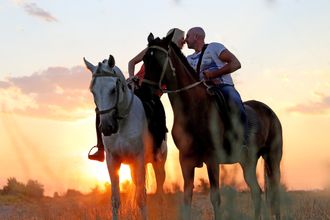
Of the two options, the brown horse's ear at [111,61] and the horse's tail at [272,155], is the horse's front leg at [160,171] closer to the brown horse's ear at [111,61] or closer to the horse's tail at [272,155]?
the horse's tail at [272,155]

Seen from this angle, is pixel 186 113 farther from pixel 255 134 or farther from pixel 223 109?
pixel 255 134

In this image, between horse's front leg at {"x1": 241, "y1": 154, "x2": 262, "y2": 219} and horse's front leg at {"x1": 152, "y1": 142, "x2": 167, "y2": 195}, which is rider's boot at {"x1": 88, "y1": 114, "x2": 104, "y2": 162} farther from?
horse's front leg at {"x1": 241, "y1": 154, "x2": 262, "y2": 219}

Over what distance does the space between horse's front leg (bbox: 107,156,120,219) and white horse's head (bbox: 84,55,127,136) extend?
745mm

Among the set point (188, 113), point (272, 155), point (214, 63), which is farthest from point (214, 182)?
point (272, 155)

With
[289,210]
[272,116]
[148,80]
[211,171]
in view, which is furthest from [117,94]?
[289,210]

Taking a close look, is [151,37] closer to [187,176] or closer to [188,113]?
[188,113]

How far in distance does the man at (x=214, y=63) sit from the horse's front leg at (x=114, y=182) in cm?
196

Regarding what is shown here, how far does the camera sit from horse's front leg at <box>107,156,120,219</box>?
32.2 feet

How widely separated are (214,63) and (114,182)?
8.17 ft

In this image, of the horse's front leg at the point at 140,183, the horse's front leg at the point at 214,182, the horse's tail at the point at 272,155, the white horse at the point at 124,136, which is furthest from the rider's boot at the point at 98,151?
the horse's tail at the point at 272,155

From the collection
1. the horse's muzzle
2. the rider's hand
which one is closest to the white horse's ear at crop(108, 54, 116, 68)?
the horse's muzzle

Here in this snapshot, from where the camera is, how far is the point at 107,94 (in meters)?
9.16

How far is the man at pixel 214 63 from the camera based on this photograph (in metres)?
9.16

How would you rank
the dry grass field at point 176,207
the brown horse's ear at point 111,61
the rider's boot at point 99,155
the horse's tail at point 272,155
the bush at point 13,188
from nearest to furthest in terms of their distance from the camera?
1. the dry grass field at point 176,207
2. the brown horse's ear at point 111,61
3. the rider's boot at point 99,155
4. the horse's tail at point 272,155
5. the bush at point 13,188
